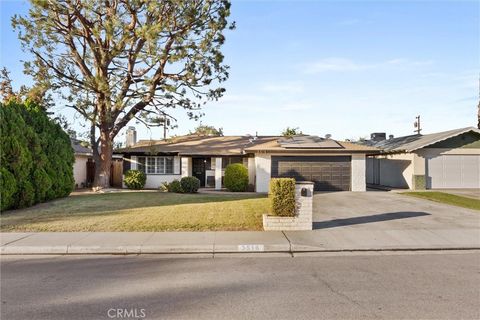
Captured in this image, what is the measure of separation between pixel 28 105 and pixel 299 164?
1431cm

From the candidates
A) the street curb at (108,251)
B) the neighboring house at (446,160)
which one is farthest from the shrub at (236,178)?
the street curb at (108,251)

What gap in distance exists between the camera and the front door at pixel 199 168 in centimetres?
2534

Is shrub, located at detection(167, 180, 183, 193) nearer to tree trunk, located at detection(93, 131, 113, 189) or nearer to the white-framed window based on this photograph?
the white-framed window

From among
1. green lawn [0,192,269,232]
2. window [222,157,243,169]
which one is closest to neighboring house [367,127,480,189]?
window [222,157,243,169]

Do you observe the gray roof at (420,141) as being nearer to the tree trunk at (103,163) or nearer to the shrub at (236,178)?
the shrub at (236,178)

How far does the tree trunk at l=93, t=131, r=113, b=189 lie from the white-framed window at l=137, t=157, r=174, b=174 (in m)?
2.58

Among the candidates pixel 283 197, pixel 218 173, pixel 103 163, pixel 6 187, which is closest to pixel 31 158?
pixel 6 187

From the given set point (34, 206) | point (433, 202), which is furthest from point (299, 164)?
point (34, 206)

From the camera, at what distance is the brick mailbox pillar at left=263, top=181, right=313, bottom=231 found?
10344 mm

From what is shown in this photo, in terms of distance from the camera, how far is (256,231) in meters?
10.2

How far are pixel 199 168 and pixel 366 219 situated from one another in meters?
15.0

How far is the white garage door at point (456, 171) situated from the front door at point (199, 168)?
1516cm

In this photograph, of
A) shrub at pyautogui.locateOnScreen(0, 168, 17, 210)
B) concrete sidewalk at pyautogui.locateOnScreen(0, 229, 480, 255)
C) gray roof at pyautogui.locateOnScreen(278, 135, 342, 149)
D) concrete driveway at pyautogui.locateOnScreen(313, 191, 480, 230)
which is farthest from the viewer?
gray roof at pyautogui.locateOnScreen(278, 135, 342, 149)

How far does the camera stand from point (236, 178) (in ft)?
73.6
